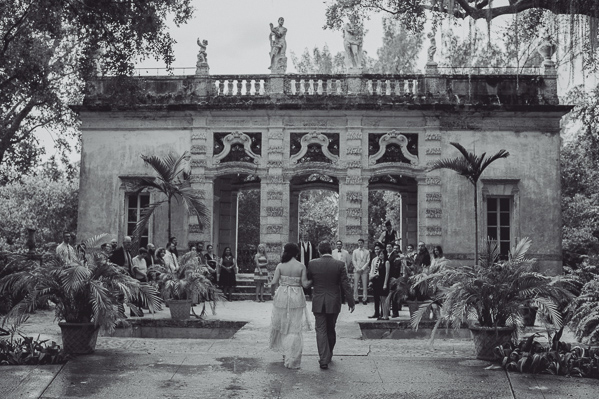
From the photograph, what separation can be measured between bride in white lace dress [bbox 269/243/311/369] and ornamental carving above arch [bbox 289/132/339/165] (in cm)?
1140

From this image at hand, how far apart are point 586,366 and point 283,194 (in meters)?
13.2

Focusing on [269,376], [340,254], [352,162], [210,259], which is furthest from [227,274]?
[269,376]

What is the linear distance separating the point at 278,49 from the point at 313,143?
298 centimetres

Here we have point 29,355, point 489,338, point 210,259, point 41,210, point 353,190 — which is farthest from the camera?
point 41,210

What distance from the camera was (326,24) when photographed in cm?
1855

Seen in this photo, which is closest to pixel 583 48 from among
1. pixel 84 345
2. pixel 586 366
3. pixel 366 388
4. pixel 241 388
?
pixel 586 366

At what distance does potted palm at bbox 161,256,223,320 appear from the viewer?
46.9 ft

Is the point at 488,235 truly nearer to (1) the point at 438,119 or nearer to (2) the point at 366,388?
(1) the point at 438,119

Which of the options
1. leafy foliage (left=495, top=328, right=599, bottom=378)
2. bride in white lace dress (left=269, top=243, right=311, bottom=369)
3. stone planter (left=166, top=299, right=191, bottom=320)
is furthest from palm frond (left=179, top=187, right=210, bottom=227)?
leafy foliage (left=495, top=328, right=599, bottom=378)

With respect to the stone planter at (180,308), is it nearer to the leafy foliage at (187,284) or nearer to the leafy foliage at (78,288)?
the leafy foliage at (187,284)

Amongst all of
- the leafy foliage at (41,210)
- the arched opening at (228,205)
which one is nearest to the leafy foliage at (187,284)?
the arched opening at (228,205)

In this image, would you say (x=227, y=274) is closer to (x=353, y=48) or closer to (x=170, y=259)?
(x=170, y=259)

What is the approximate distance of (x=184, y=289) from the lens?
14352mm

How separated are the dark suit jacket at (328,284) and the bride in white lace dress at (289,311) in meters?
0.16
